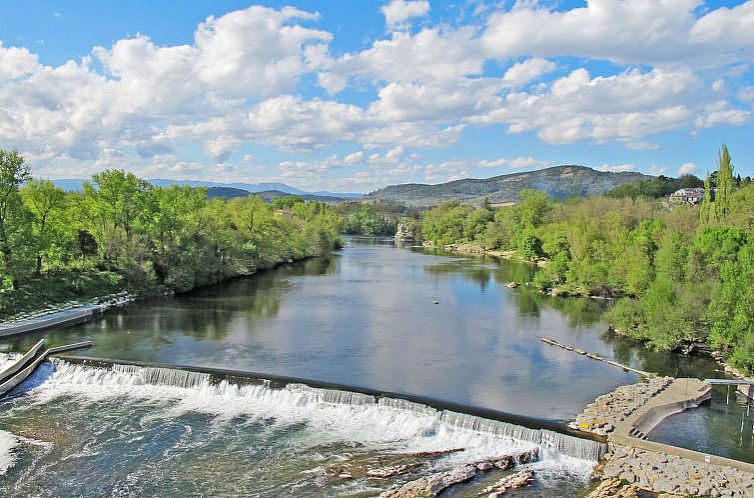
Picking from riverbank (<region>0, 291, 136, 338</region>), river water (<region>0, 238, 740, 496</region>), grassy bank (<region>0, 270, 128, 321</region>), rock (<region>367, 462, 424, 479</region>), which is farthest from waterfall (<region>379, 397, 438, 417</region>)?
grassy bank (<region>0, 270, 128, 321</region>)

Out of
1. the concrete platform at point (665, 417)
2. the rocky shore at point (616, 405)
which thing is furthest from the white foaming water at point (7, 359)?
the concrete platform at point (665, 417)

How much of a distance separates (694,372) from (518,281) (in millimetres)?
29729

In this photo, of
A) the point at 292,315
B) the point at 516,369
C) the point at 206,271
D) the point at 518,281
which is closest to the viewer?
the point at 516,369

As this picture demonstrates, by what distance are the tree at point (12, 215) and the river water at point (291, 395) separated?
537 cm

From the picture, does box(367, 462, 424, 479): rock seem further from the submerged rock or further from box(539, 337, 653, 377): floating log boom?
box(539, 337, 653, 377): floating log boom

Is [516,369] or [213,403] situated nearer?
[213,403]

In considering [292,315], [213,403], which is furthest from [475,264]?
[213,403]

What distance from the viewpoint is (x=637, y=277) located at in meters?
36.1

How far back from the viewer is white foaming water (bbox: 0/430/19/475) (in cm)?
1570

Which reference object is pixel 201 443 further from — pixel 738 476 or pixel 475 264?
pixel 475 264

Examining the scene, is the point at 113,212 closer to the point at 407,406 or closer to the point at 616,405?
the point at 407,406

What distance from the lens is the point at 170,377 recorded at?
72.7 ft

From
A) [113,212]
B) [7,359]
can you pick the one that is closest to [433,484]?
[7,359]

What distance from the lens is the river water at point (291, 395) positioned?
1550 centimetres
